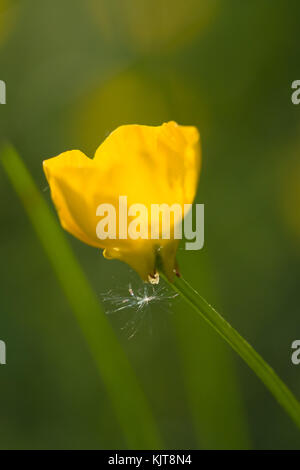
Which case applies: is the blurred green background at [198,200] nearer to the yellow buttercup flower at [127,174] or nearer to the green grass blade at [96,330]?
the green grass blade at [96,330]

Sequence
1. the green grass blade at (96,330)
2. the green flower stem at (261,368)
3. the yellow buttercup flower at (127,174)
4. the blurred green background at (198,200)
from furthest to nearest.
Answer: the blurred green background at (198,200), the green grass blade at (96,330), the yellow buttercup flower at (127,174), the green flower stem at (261,368)

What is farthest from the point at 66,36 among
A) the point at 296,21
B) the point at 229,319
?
the point at 229,319

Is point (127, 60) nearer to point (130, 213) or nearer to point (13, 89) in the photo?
point (13, 89)

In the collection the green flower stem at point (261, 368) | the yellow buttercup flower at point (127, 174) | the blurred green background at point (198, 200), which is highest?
the blurred green background at point (198, 200)

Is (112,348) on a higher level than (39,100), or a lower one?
lower

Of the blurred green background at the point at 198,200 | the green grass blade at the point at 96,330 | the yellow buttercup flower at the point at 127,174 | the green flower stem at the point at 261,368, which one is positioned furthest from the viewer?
the blurred green background at the point at 198,200

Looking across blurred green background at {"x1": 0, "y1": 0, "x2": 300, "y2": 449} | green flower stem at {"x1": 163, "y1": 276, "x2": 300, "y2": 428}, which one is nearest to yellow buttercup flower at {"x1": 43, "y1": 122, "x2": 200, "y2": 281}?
green flower stem at {"x1": 163, "y1": 276, "x2": 300, "y2": 428}

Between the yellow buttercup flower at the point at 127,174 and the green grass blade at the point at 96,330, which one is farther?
the green grass blade at the point at 96,330

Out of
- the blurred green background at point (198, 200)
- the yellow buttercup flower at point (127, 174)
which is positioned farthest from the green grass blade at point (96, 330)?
the blurred green background at point (198, 200)
